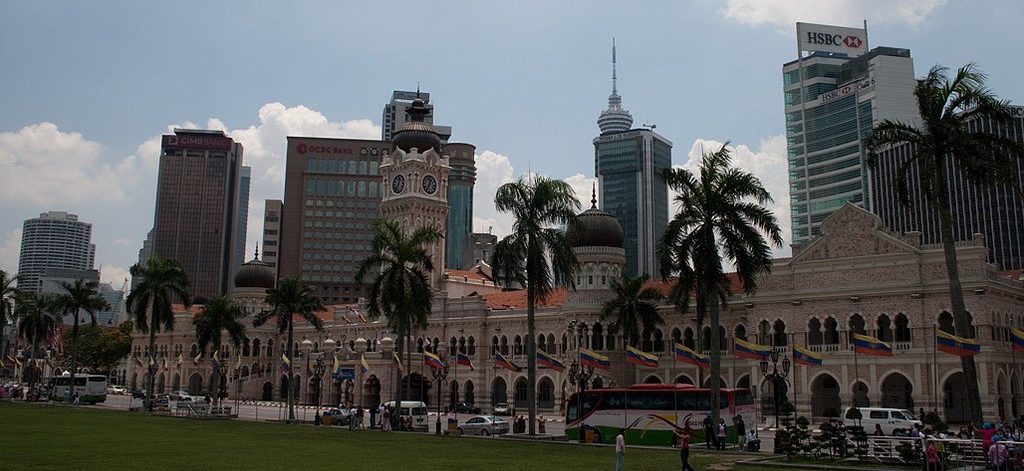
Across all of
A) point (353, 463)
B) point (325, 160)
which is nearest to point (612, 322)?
point (353, 463)

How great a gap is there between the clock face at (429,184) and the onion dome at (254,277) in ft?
102

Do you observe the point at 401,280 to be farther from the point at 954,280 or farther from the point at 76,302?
the point at 76,302

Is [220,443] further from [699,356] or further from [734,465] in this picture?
[699,356]

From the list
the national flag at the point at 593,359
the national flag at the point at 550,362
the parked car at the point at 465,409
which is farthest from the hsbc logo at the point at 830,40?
the national flag at the point at 593,359

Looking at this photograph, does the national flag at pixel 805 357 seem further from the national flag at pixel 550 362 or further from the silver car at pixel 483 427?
the silver car at pixel 483 427

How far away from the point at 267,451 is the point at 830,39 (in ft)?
520

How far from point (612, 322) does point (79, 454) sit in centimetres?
4732

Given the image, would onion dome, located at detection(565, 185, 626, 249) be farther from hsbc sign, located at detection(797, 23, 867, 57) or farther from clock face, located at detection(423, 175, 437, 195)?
hsbc sign, located at detection(797, 23, 867, 57)

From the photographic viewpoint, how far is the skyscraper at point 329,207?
187750mm

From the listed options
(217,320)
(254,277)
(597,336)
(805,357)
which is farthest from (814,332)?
(254,277)

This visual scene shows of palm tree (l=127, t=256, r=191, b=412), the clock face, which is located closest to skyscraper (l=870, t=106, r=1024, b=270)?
the clock face

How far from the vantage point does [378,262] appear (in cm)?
5556

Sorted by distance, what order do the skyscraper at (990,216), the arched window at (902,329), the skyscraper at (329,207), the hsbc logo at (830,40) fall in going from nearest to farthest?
the arched window at (902,329) → the skyscraper at (990,216) → the hsbc logo at (830,40) → the skyscraper at (329,207)

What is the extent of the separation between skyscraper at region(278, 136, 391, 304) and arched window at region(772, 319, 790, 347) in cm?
13320
